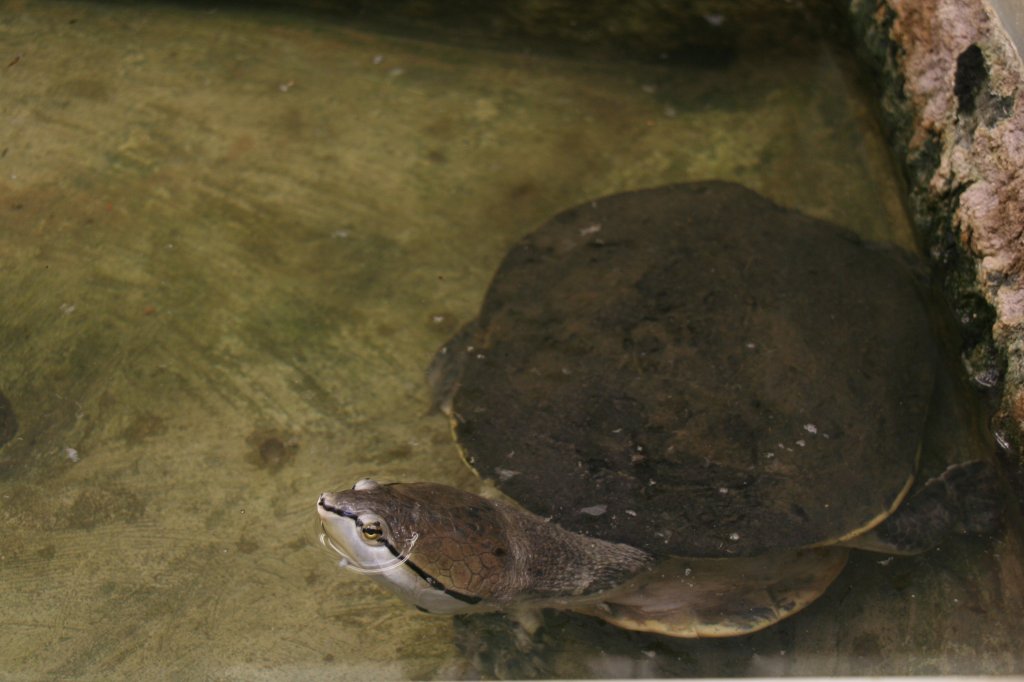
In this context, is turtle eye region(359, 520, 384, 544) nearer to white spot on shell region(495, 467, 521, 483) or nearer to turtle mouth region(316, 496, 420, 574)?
turtle mouth region(316, 496, 420, 574)

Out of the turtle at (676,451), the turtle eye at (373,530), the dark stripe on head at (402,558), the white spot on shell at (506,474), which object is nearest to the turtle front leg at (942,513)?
the turtle at (676,451)

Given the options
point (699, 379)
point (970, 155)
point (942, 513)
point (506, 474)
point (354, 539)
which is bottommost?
point (354, 539)

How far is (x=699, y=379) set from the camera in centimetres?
240

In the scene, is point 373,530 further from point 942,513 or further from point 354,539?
point 942,513

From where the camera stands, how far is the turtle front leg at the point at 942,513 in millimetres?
2377

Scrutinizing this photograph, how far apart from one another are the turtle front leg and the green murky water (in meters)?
0.08

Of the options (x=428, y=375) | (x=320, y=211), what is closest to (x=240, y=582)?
(x=428, y=375)

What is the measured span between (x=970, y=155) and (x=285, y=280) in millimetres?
2117

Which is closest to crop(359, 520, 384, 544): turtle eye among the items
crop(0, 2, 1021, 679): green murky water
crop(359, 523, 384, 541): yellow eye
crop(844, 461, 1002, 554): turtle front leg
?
crop(359, 523, 384, 541): yellow eye

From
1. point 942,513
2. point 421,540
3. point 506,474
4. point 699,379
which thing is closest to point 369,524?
point 421,540

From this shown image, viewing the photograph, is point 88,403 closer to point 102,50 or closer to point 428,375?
point 428,375

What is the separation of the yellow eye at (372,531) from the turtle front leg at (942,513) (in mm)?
1131

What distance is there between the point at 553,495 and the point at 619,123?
Answer: 1883 millimetres

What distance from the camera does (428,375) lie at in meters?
2.83
